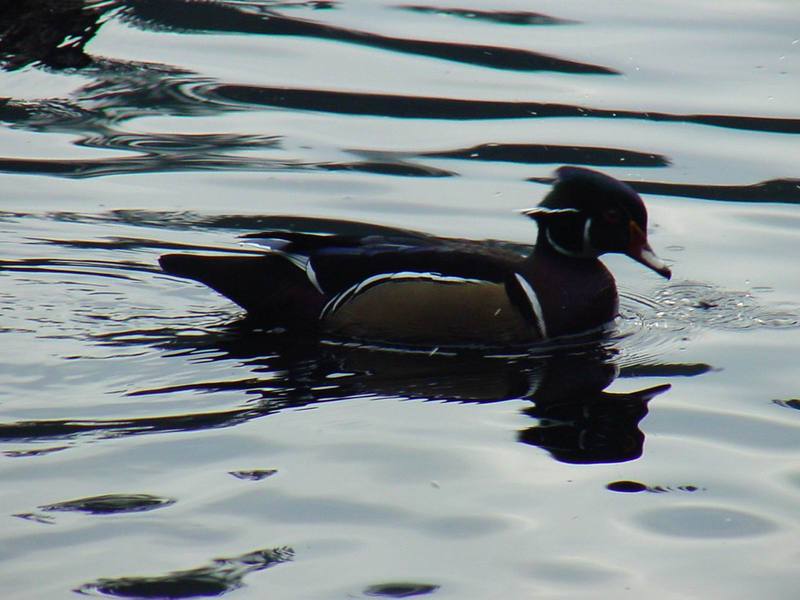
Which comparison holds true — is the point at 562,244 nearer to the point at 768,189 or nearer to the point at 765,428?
the point at 765,428

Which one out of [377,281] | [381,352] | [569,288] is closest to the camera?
[381,352]

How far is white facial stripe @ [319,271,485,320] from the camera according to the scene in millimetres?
7680

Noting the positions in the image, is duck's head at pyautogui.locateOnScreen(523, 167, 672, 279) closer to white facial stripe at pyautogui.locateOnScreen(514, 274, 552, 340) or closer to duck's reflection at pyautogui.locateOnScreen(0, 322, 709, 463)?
white facial stripe at pyautogui.locateOnScreen(514, 274, 552, 340)

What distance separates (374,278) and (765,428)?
204 centimetres

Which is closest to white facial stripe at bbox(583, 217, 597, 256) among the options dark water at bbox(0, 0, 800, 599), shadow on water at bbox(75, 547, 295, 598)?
dark water at bbox(0, 0, 800, 599)

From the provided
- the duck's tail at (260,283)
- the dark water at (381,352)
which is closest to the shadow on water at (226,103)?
the dark water at (381,352)

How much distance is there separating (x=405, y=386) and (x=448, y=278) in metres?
0.82

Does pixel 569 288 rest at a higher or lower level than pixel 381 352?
higher

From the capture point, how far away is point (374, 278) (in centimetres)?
777

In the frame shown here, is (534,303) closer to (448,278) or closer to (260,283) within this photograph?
(448,278)

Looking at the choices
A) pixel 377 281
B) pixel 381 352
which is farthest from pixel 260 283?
pixel 381 352

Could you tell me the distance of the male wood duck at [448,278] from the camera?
7.68m

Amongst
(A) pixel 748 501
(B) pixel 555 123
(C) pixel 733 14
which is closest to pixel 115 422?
(A) pixel 748 501

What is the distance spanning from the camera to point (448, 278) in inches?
302
